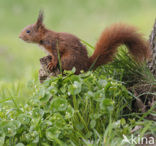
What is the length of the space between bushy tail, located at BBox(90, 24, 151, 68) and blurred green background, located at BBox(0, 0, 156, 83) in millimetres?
5300

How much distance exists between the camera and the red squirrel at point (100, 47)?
9.49 feet

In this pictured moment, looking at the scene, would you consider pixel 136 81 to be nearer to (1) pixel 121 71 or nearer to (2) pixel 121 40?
(1) pixel 121 71

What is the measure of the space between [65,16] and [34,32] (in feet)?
22.7

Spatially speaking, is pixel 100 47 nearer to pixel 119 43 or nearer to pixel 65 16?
pixel 119 43

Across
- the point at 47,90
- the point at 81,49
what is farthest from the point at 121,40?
the point at 47,90

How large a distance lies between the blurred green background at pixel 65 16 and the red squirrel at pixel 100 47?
5.23 metres

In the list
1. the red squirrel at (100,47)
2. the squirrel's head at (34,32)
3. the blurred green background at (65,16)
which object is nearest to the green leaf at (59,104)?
the red squirrel at (100,47)

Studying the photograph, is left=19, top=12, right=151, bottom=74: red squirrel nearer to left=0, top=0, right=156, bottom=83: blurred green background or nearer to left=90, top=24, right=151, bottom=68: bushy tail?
left=90, top=24, right=151, bottom=68: bushy tail

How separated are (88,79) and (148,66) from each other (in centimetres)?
79

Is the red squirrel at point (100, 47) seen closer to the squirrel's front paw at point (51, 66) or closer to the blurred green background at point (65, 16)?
the squirrel's front paw at point (51, 66)

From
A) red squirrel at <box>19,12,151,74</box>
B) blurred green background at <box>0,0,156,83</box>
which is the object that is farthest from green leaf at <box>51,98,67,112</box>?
blurred green background at <box>0,0,156,83</box>

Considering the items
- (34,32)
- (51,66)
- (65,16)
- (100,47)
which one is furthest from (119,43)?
(65,16)

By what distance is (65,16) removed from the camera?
398 inches

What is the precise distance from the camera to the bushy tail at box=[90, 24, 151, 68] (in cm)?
289
